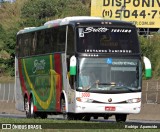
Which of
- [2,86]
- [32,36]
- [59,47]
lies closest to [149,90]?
[2,86]

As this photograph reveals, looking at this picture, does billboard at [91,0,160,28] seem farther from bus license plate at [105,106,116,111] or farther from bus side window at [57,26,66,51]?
bus license plate at [105,106,116,111]

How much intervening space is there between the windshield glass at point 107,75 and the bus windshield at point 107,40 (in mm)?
476

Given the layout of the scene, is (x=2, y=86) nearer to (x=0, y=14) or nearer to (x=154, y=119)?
(x=154, y=119)

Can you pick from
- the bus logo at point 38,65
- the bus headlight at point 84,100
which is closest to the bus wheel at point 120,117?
the bus headlight at point 84,100

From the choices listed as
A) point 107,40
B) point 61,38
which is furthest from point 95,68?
point 61,38

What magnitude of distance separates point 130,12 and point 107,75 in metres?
40.9

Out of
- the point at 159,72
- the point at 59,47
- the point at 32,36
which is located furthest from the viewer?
the point at 159,72

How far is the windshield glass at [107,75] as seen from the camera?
96.8 feet

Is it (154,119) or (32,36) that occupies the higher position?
(32,36)

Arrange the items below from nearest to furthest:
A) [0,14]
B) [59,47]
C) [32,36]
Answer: [59,47] → [32,36] → [0,14]

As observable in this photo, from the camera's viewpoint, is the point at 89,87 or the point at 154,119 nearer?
the point at 89,87

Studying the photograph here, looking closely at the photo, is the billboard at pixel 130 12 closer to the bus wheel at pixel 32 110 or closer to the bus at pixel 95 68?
the bus wheel at pixel 32 110

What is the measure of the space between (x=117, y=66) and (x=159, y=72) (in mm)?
36007

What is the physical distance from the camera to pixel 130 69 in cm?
2973
